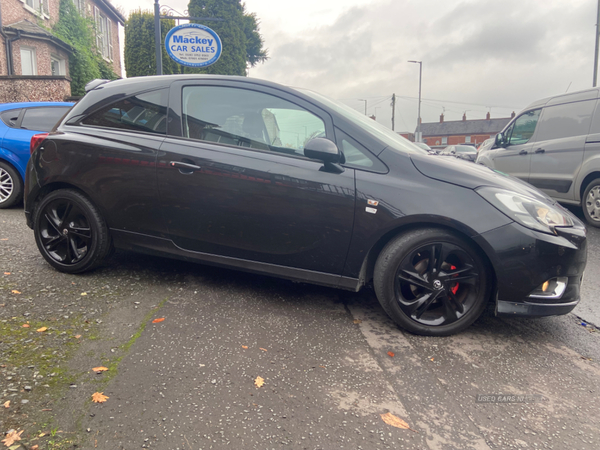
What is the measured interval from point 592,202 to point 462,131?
88.1 meters

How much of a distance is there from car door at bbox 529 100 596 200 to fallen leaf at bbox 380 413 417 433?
6152 mm

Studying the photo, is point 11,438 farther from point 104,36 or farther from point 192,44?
point 104,36

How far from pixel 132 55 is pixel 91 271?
2041cm

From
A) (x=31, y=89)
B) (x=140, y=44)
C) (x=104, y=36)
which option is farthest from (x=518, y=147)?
(x=104, y=36)

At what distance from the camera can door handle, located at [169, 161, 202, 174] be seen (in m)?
3.23

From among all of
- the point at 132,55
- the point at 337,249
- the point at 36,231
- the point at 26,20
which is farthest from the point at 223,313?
the point at 132,55

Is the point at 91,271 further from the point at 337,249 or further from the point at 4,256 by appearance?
the point at 337,249

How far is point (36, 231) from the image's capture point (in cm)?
379

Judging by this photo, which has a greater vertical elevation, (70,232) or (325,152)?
(325,152)

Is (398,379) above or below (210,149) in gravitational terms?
below

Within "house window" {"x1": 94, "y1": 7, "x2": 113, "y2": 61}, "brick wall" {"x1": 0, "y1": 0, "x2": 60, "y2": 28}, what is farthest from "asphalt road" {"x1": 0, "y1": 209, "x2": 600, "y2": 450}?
"house window" {"x1": 94, "y1": 7, "x2": 113, "y2": 61}

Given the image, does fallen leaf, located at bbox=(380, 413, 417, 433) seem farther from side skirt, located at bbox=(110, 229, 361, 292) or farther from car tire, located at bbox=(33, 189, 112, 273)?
car tire, located at bbox=(33, 189, 112, 273)

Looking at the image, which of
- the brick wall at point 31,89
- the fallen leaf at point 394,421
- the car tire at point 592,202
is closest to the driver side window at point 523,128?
the car tire at point 592,202

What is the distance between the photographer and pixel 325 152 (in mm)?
2912
